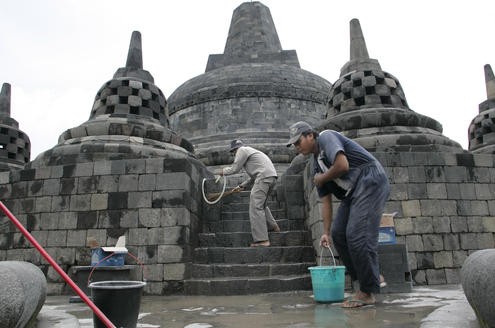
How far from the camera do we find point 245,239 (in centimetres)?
686

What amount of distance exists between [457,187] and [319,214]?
2502 mm

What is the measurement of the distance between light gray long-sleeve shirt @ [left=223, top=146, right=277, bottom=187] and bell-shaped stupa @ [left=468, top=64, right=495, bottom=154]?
Result: 942 cm

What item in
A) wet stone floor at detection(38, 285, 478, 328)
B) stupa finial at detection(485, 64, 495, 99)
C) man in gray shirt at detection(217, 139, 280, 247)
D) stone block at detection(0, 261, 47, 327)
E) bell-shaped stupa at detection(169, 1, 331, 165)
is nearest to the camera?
stone block at detection(0, 261, 47, 327)

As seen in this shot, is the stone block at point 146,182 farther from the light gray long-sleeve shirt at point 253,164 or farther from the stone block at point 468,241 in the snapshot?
the stone block at point 468,241

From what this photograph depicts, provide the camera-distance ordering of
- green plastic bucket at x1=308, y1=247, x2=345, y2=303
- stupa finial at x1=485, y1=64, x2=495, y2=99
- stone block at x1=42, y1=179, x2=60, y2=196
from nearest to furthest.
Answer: green plastic bucket at x1=308, y1=247, x2=345, y2=303 → stone block at x1=42, y1=179, x2=60, y2=196 → stupa finial at x1=485, y1=64, x2=495, y2=99

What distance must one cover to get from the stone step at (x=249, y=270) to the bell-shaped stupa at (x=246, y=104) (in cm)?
794

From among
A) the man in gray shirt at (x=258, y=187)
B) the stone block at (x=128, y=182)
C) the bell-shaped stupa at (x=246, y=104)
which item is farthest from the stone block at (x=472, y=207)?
the bell-shaped stupa at (x=246, y=104)

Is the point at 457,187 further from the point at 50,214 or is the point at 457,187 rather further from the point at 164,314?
the point at 50,214

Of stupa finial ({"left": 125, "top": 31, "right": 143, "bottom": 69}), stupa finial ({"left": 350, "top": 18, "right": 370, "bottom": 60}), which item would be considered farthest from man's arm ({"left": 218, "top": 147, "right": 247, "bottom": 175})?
stupa finial ({"left": 125, "top": 31, "right": 143, "bottom": 69})

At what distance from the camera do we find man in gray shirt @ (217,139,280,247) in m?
6.41

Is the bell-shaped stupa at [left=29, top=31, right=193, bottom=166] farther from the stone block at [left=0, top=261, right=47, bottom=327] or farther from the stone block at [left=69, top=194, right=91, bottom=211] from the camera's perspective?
the stone block at [left=0, top=261, right=47, bottom=327]

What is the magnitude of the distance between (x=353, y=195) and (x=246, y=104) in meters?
12.3

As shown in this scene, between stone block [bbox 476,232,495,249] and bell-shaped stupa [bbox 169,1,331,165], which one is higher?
bell-shaped stupa [bbox 169,1,331,165]

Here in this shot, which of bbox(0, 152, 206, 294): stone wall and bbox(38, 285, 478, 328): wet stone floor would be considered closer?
bbox(38, 285, 478, 328): wet stone floor
